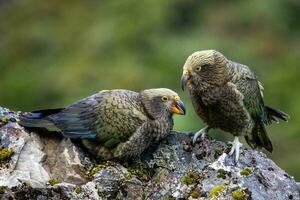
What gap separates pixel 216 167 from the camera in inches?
374

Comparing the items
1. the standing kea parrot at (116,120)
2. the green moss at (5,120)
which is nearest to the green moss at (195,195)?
the standing kea parrot at (116,120)

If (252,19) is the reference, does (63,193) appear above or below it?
below

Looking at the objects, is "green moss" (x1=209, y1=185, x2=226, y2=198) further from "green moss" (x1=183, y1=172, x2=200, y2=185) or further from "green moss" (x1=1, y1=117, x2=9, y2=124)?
"green moss" (x1=1, y1=117, x2=9, y2=124)

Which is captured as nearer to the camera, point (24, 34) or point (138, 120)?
point (138, 120)

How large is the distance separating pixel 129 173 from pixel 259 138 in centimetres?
264

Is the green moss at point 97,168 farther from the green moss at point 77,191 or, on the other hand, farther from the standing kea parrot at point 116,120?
the green moss at point 77,191

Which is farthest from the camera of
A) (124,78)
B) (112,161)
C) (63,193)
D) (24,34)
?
(24,34)

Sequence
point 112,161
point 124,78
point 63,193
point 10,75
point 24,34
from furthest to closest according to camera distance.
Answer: point 24,34 → point 10,75 → point 124,78 → point 112,161 → point 63,193

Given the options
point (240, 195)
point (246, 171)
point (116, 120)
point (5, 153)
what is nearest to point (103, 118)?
point (116, 120)

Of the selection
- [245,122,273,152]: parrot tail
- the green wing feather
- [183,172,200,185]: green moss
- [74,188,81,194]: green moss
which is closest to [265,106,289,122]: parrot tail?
the green wing feather

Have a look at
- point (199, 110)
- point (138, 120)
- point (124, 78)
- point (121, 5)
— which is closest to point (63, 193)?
point (138, 120)

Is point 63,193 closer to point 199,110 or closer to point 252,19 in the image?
point 199,110

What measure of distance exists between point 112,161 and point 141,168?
14.4 inches

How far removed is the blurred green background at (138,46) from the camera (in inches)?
790
